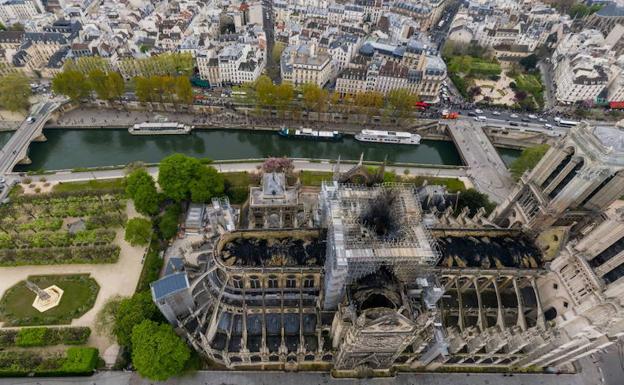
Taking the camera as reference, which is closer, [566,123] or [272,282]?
[272,282]

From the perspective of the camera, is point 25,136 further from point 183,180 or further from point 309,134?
point 309,134

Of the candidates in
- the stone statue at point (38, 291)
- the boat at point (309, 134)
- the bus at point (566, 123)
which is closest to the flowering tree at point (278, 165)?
the boat at point (309, 134)

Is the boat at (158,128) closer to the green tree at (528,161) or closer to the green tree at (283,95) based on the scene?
the green tree at (283,95)

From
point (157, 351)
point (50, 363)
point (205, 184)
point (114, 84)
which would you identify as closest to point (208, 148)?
point (205, 184)

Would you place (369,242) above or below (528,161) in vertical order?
above

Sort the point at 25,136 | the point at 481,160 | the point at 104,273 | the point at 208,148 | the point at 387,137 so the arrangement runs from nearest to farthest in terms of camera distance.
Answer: the point at 104,273 < the point at 25,136 < the point at 481,160 < the point at 208,148 < the point at 387,137

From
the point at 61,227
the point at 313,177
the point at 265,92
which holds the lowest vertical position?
the point at 61,227

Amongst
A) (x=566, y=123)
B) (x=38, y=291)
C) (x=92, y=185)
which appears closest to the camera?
(x=38, y=291)
